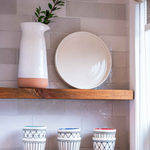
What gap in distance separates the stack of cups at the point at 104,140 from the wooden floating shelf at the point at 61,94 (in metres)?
0.19

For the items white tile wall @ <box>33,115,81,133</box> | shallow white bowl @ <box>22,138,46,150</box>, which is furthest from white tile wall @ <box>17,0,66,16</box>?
shallow white bowl @ <box>22,138,46,150</box>

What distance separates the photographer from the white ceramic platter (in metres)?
1.49

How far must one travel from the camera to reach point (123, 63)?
5.14 ft

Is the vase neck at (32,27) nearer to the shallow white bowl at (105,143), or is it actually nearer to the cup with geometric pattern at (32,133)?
the cup with geometric pattern at (32,133)

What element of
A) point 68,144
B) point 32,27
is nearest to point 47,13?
point 32,27

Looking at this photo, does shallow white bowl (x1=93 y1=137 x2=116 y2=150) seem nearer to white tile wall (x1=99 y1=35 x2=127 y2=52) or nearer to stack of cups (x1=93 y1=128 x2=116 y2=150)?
stack of cups (x1=93 y1=128 x2=116 y2=150)

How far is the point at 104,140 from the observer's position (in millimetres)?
1317

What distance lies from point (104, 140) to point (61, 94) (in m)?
0.34

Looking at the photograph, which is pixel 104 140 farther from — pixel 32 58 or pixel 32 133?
pixel 32 58

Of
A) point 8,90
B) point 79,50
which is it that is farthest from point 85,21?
point 8,90

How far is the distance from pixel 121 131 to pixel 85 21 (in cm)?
73

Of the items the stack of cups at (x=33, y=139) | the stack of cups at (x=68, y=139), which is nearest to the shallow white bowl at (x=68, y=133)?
the stack of cups at (x=68, y=139)

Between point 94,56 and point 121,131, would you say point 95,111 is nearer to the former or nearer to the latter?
point 121,131

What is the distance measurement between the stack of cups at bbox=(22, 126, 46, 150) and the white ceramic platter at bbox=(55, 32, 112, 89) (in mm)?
347
